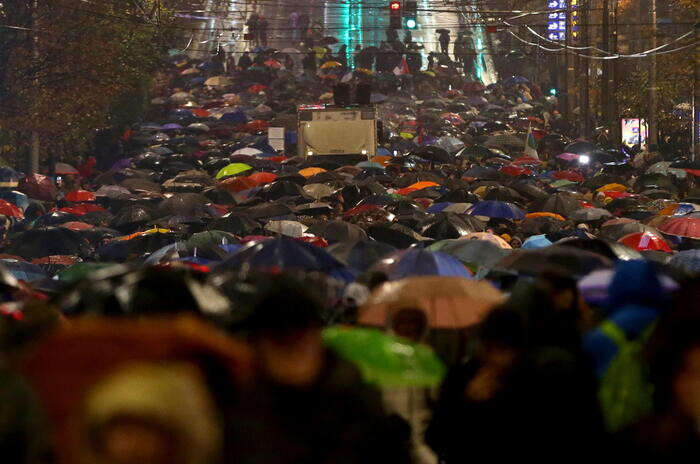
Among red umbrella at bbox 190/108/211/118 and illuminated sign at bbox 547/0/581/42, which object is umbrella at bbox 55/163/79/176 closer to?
red umbrella at bbox 190/108/211/118

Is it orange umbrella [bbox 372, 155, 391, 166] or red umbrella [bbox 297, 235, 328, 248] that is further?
orange umbrella [bbox 372, 155, 391, 166]

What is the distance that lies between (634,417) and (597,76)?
69789 millimetres

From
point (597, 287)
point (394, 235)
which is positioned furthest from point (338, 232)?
point (597, 287)

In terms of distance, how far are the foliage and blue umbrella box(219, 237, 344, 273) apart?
28717 millimetres

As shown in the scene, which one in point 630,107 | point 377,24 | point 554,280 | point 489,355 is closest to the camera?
point 489,355

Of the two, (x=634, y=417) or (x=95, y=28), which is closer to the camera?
(x=634, y=417)

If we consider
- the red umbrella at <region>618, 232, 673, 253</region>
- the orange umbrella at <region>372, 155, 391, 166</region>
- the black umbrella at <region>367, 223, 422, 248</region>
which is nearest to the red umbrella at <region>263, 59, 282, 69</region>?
the orange umbrella at <region>372, 155, 391, 166</region>

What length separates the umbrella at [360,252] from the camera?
44.9ft

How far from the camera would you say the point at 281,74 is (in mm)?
78875

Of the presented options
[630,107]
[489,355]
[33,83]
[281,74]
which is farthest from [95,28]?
[489,355]

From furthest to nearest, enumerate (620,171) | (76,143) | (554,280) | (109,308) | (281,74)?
(281,74)
(76,143)
(620,171)
(554,280)
(109,308)

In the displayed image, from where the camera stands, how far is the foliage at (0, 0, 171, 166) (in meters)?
40.3

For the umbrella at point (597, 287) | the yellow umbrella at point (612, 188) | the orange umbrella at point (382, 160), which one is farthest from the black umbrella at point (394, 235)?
the orange umbrella at point (382, 160)

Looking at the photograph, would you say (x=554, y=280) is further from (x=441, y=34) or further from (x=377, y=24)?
(x=377, y=24)
